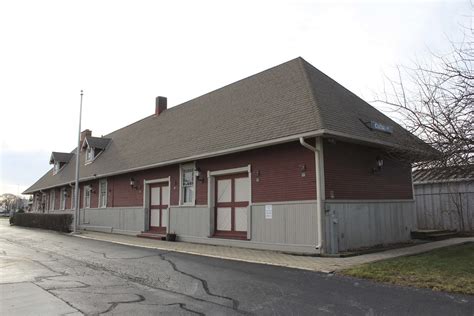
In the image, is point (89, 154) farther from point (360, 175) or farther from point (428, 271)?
point (428, 271)

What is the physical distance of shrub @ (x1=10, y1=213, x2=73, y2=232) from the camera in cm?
2742

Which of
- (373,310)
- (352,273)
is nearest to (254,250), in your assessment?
(352,273)

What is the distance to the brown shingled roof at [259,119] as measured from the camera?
46.3 feet

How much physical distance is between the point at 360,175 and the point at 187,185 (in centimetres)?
770

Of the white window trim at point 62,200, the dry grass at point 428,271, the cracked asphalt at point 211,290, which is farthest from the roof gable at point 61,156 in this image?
the dry grass at point 428,271

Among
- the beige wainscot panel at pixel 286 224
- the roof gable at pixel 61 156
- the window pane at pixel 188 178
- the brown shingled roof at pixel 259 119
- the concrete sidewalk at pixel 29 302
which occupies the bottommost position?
the concrete sidewalk at pixel 29 302

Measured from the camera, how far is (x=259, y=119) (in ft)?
53.2

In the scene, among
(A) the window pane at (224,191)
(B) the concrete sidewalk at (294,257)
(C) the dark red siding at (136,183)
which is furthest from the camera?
(C) the dark red siding at (136,183)

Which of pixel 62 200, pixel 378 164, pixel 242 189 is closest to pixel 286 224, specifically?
pixel 242 189

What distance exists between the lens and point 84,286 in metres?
8.73

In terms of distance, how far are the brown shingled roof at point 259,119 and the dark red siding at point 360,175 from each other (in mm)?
680

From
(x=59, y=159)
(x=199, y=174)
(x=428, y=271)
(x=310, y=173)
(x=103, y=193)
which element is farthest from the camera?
(x=59, y=159)

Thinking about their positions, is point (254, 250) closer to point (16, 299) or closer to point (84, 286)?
point (84, 286)

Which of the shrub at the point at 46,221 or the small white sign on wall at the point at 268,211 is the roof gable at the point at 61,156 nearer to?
the shrub at the point at 46,221
